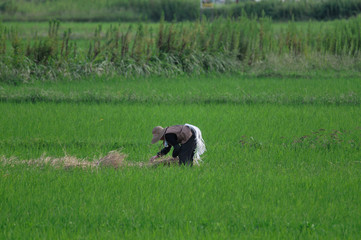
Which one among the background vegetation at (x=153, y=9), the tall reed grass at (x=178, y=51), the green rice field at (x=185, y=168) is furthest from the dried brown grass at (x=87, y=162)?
the background vegetation at (x=153, y=9)

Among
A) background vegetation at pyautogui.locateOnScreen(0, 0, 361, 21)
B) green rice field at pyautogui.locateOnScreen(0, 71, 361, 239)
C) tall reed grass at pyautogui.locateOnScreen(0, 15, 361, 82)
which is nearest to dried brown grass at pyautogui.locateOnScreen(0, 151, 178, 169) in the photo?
green rice field at pyautogui.locateOnScreen(0, 71, 361, 239)

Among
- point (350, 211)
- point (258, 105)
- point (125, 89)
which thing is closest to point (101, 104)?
point (125, 89)

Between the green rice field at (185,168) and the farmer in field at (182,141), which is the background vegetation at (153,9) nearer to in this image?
the green rice field at (185,168)

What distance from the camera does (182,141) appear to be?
559 cm

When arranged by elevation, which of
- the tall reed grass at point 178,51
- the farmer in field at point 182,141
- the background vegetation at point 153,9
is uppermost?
the farmer in field at point 182,141

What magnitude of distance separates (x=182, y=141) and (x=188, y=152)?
6.9 inches

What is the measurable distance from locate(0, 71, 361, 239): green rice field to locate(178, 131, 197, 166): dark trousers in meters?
0.12

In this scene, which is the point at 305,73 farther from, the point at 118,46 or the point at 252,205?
the point at 252,205

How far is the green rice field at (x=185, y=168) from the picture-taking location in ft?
14.1

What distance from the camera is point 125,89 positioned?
10758mm

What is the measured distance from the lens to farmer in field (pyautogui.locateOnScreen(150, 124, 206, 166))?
550 cm

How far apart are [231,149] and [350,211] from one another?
7.71ft

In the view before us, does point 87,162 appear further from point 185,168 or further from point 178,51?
point 178,51

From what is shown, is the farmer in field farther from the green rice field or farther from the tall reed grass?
→ the tall reed grass
